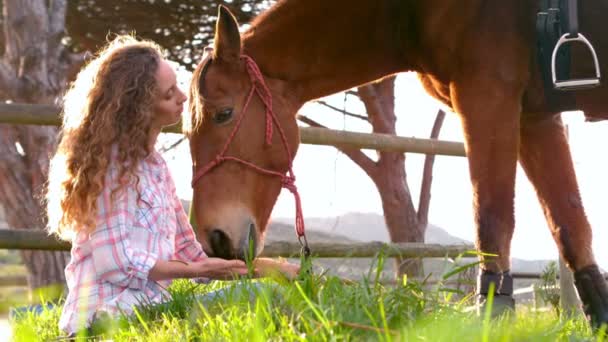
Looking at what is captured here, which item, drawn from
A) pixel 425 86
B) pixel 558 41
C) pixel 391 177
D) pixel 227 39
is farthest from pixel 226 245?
pixel 391 177

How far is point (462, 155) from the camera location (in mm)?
5379

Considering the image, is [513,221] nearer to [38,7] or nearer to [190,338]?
[190,338]

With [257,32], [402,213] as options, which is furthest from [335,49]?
[402,213]

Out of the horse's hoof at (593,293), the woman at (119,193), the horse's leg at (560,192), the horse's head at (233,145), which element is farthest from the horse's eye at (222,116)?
the horse's hoof at (593,293)

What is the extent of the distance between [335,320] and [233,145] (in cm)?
146

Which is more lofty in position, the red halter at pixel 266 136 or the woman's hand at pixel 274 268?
the red halter at pixel 266 136

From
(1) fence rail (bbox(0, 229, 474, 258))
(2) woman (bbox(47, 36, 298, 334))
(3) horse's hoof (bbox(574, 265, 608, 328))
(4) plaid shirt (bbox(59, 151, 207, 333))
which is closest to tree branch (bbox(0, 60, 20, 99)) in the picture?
(1) fence rail (bbox(0, 229, 474, 258))

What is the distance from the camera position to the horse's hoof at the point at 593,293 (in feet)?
9.39

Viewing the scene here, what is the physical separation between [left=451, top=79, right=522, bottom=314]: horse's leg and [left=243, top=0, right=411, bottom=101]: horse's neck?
0.52m

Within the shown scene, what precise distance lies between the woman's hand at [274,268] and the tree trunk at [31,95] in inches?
170

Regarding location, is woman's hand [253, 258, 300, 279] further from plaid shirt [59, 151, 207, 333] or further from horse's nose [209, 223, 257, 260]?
horse's nose [209, 223, 257, 260]

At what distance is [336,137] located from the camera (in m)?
4.57

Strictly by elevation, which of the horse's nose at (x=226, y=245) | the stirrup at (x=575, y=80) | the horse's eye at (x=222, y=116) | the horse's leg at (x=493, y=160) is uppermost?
the stirrup at (x=575, y=80)

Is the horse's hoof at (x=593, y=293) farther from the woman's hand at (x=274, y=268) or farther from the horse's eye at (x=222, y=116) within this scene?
the horse's eye at (x=222, y=116)
